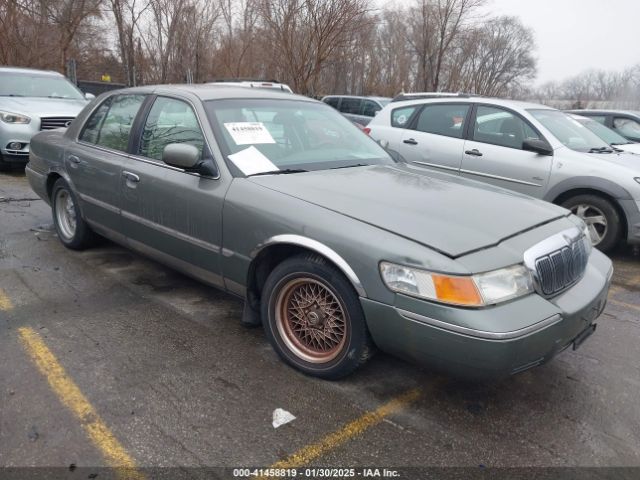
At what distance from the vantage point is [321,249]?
2617mm

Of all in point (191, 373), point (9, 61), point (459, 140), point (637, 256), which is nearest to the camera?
point (191, 373)

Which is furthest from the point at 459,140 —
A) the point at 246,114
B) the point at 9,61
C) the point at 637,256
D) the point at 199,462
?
the point at 9,61

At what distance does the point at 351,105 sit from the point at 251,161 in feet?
42.4

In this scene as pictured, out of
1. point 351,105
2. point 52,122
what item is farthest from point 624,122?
point 52,122

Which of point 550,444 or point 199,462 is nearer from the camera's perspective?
point 199,462

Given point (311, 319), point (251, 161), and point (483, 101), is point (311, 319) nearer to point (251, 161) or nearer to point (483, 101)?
point (251, 161)

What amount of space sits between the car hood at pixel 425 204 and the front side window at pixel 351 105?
12345 millimetres

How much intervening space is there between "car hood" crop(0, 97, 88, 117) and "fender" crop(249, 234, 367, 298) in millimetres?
7423

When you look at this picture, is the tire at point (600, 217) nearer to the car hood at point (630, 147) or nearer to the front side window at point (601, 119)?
the car hood at point (630, 147)

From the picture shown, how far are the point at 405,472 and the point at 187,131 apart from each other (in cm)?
255

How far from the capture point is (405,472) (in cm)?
221

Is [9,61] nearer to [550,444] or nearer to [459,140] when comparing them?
[459,140]

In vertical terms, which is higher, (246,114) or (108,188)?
(246,114)

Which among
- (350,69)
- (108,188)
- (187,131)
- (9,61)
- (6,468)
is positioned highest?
(350,69)
